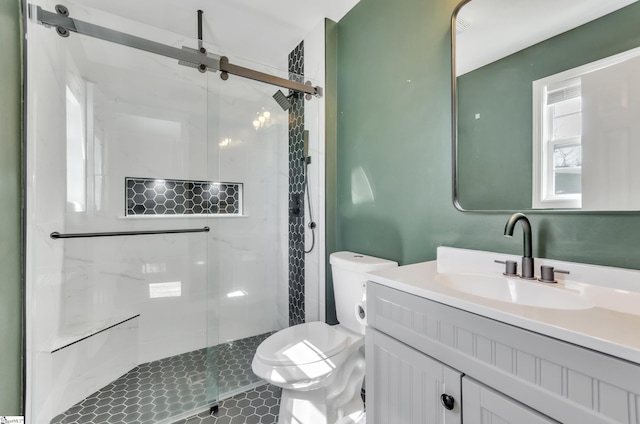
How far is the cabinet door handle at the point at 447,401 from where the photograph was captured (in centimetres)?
70

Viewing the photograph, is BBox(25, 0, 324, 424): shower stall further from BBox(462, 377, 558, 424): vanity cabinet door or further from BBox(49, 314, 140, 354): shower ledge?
BBox(462, 377, 558, 424): vanity cabinet door

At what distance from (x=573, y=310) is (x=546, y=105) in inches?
27.5

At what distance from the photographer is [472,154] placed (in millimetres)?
1161

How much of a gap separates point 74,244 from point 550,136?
8.00 feet

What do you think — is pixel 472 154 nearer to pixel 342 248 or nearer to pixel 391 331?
pixel 391 331

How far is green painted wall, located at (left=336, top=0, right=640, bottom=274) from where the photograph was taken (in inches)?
35.2

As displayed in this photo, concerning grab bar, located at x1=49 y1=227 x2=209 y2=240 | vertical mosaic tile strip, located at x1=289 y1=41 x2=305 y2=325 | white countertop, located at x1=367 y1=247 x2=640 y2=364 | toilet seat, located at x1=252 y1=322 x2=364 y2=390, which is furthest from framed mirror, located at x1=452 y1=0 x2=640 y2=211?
grab bar, located at x1=49 y1=227 x2=209 y2=240

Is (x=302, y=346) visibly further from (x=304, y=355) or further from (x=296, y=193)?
(x=296, y=193)

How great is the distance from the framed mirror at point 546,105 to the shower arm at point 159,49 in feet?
3.60

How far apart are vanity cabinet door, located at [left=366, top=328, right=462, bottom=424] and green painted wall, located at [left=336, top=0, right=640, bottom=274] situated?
1.84ft

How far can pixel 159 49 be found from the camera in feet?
5.31

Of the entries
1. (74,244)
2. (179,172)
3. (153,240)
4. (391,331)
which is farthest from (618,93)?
(74,244)

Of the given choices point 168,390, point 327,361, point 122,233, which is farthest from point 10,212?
point 327,361

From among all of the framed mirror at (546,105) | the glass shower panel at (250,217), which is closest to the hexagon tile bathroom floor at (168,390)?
the glass shower panel at (250,217)
